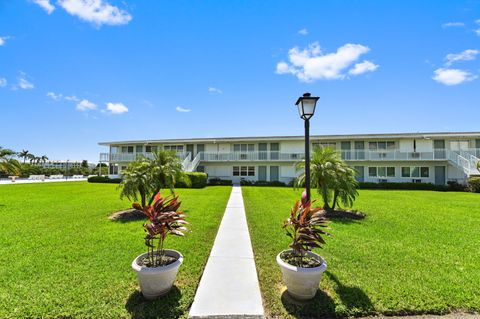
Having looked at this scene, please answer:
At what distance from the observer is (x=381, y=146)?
2648 centimetres

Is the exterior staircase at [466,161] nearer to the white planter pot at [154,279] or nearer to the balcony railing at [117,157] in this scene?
the white planter pot at [154,279]

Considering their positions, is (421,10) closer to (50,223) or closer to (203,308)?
(203,308)

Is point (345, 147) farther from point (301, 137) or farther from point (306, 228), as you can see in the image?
point (306, 228)

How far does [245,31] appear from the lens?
10953 millimetres

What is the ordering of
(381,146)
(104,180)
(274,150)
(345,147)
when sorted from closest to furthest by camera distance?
(381,146) → (345,147) → (274,150) → (104,180)

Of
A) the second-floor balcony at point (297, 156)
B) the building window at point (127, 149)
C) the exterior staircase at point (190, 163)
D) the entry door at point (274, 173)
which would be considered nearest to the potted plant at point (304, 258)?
the second-floor balcony at point (297, 156)

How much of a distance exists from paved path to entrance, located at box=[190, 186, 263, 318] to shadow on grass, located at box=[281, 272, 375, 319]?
48 centimetres

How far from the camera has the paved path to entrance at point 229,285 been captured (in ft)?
10.6

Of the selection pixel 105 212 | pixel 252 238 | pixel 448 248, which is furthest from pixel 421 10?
pixel 105 212

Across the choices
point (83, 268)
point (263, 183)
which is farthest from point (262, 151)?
point (83, 268)

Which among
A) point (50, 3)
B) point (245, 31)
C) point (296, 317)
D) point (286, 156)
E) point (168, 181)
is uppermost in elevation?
point (245, 31)

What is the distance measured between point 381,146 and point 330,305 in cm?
2771

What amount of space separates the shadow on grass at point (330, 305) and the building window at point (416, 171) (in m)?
27.1

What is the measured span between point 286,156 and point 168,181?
18928mm
